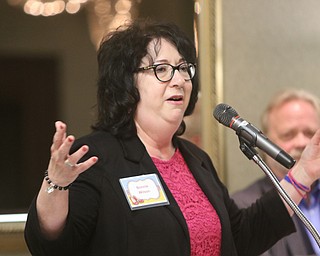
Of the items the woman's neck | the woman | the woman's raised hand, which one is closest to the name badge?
the woman

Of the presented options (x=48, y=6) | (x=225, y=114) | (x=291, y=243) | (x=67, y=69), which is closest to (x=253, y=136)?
(x=225, y=114)

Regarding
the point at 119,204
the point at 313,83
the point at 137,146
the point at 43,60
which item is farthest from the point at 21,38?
the point at 313,83

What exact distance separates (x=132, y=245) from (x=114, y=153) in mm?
280

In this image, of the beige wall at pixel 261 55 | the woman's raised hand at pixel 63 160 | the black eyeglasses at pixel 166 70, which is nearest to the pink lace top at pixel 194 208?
the black eyeglasses at pixel 166 70

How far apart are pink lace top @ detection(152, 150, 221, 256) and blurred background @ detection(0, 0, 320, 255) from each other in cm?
86

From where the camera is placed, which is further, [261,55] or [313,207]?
[261,55]

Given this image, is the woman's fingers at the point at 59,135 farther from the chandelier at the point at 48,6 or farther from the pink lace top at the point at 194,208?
the chandelier at the point at 48,6

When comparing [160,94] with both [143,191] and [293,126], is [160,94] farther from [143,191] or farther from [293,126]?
[293,126]

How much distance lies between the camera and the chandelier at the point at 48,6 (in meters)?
2.63

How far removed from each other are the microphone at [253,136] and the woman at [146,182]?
0.69 ft

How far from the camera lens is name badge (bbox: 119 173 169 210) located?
1.73 meters

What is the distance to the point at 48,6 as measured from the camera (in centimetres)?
268

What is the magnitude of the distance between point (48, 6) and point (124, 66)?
91cm

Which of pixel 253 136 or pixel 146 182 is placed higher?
pixel 253 136
